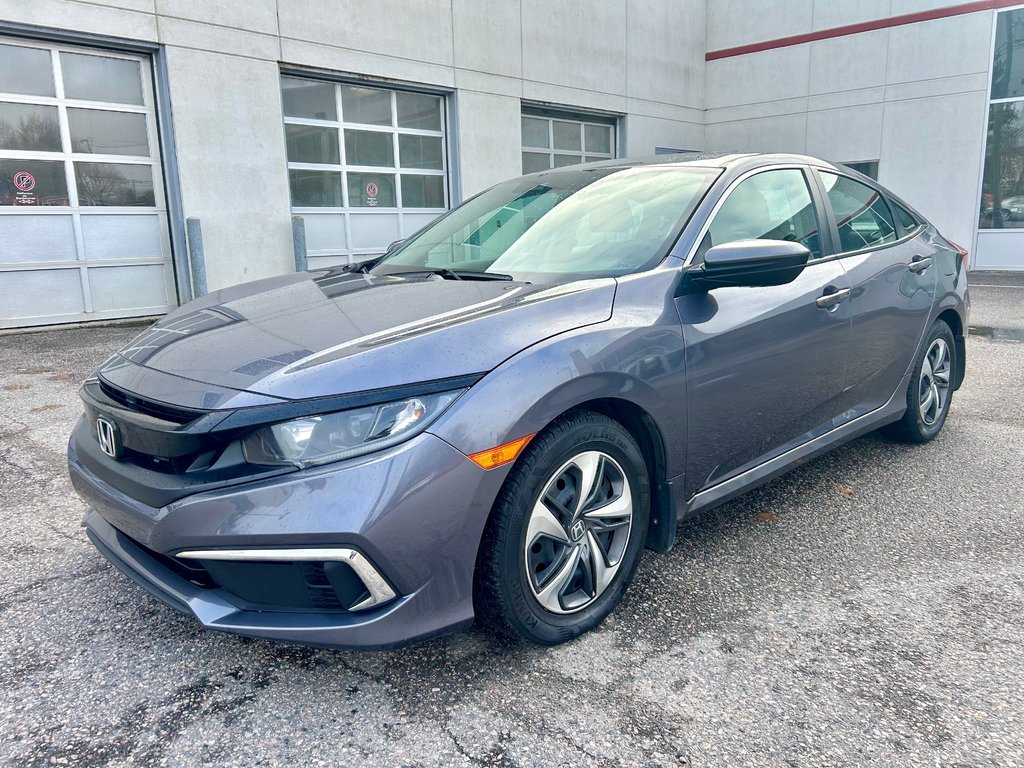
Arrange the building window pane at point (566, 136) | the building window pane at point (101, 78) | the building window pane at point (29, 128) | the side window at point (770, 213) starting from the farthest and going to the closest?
the building window pane at point (566, 136), the building window pane at point (101, 78), the building window pane at point (29, 128), the side window at point (770, 213)

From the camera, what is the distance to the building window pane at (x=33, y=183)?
833 cm

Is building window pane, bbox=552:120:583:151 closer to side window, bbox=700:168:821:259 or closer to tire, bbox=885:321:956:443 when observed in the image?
tire, bbox=885:321:956:443

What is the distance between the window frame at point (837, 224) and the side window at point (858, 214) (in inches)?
0.7

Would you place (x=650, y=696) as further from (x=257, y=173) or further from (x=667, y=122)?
(x=667, y=122)

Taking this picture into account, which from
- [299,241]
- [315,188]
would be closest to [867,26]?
[315,188]

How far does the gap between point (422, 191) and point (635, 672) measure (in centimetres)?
1053

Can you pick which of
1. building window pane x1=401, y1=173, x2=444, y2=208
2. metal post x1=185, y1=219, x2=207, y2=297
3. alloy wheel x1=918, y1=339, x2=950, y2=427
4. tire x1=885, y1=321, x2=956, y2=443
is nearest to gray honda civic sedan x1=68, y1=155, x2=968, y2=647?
tire x1=885, y1=321, x2=956, y2=443

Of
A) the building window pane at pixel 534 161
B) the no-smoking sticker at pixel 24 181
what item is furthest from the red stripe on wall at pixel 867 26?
the no-smoking sticker at pixel 24 181

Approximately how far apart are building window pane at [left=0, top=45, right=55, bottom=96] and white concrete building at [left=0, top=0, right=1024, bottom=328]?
20 millimetres

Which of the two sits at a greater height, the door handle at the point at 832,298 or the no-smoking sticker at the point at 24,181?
the no-smoking sticker at the point at 24,181

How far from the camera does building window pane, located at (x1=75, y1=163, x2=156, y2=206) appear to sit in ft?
29.0

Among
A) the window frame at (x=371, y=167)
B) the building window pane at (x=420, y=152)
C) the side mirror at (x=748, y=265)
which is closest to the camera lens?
the side mirror at (x=748, y=265)

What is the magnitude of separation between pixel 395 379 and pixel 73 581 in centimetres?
171

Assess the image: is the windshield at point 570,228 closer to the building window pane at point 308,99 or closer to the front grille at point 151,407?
the front grille at point 151,407
